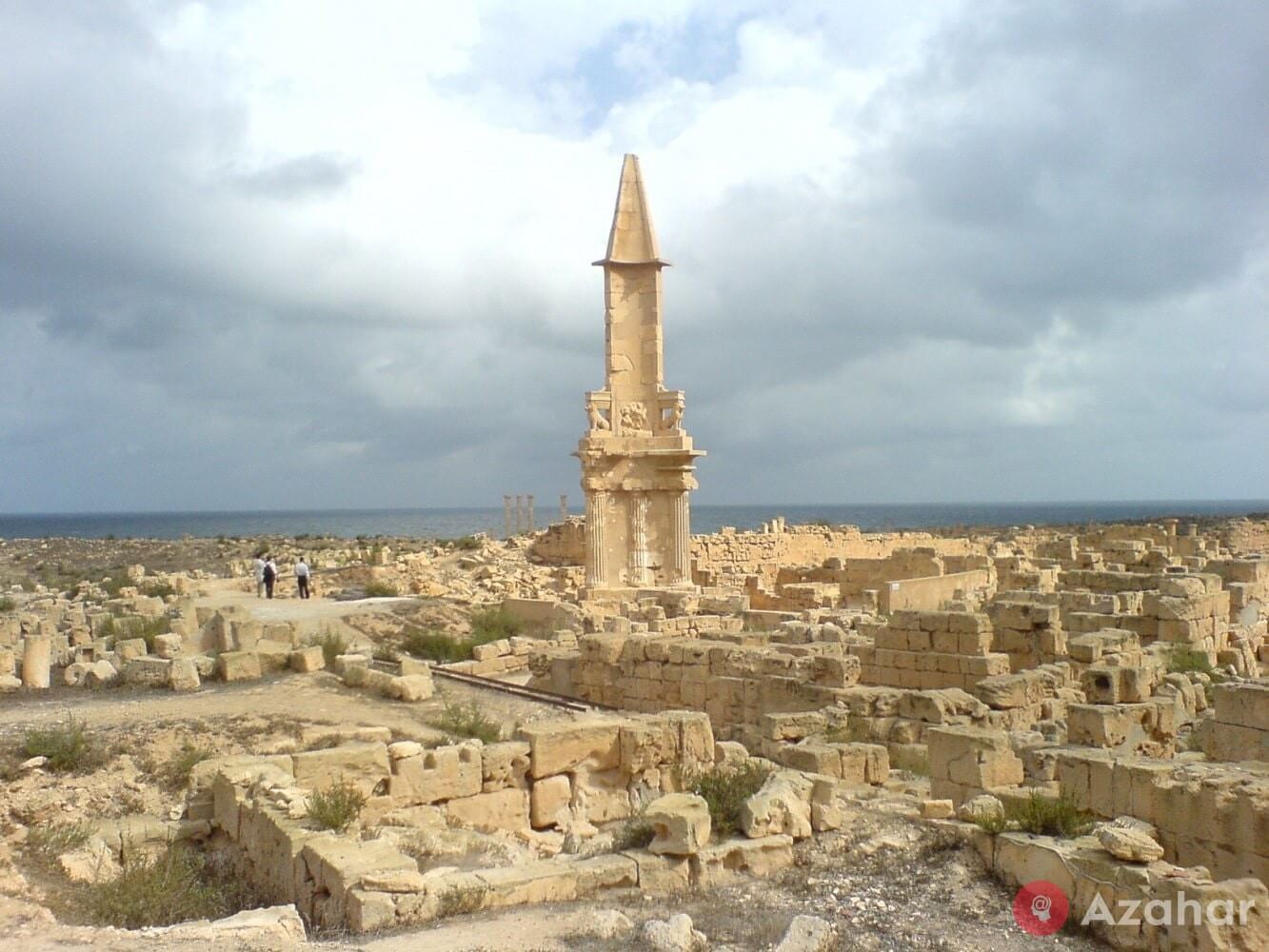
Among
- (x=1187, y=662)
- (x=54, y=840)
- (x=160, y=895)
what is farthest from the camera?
(x=1187, y=662)

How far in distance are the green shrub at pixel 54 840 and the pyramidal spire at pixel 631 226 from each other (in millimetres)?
12724

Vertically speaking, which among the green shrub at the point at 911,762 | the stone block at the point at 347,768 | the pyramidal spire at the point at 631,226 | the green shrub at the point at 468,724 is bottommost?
the green shrub at the point at 911,762

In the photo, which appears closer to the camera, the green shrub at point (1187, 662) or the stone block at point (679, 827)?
the stone block at point (679, 827)

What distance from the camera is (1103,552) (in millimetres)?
20266

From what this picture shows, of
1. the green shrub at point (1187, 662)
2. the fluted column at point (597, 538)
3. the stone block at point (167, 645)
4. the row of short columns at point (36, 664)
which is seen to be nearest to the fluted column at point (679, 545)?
the fluted column at point (597, 538)

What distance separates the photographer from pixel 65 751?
8.24 m

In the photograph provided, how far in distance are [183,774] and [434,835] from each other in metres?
2.79

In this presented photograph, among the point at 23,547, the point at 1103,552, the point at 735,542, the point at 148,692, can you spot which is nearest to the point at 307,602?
the point at 148,692

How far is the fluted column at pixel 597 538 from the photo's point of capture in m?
17.6

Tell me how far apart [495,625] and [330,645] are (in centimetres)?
333

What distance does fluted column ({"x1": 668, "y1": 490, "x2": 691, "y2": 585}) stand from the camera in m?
17.6

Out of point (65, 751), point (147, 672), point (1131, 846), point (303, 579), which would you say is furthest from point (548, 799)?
point (303, 579)

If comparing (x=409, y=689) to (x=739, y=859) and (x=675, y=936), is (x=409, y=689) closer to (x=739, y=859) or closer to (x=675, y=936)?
(x=739, y=859)

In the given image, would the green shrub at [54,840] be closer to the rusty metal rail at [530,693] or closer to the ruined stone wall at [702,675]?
the rusty metal rail at [530,693]
